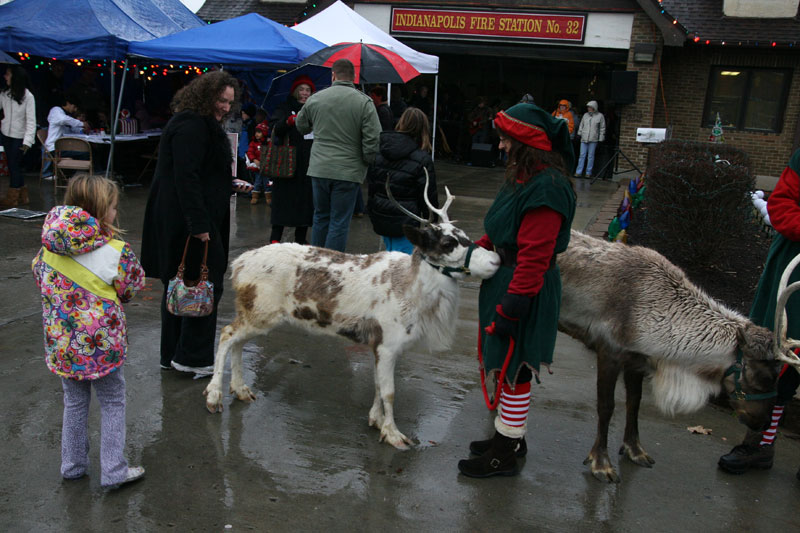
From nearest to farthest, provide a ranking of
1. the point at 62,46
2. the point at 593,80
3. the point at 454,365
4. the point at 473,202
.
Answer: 1. the point at 454,365
2. the point at 62,46
3. the point at 473,202
4. the point at 593,80

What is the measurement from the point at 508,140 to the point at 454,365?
245cm

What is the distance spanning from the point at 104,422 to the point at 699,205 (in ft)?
21.8

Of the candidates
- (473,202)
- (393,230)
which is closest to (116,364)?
(393,230)

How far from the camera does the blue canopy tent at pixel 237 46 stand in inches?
437

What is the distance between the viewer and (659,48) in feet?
56.1

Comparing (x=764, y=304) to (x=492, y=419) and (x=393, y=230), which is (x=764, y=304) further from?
(x=393, y=230)

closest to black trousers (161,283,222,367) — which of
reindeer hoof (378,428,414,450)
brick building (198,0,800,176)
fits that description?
reindeer hoof (378,428,414,450)

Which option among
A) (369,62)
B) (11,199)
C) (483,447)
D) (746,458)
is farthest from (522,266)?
(11,199)

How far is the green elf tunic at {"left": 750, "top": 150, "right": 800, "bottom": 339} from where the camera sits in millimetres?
4141

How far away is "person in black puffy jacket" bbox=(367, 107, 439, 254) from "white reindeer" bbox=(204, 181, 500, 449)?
159 centimetres

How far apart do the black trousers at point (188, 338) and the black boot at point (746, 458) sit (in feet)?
11.7

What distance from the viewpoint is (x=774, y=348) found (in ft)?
12.4

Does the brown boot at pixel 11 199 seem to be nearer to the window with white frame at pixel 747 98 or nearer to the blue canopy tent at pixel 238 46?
the blue canopy tent at pixel 238 46

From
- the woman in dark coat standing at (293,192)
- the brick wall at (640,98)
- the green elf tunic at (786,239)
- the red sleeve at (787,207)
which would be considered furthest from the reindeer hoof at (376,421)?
the brick wall at (640,98)
